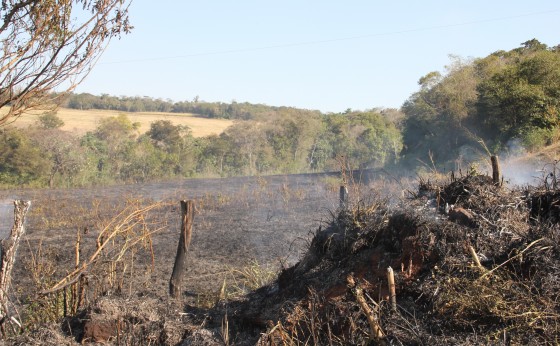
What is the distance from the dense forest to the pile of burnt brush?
558cm

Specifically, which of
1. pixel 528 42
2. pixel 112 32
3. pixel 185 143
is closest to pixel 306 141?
pixel 185 143

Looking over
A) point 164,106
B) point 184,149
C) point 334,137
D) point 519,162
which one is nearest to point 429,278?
point 519,162

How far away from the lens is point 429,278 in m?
5.83

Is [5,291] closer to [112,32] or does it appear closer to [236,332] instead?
[236,332]

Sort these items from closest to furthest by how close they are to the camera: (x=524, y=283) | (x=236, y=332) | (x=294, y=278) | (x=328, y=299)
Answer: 1. (x=524, y=283)
2. (x=328, y=299)
3. (x=236, y=332)
4. (x=294, y=278)

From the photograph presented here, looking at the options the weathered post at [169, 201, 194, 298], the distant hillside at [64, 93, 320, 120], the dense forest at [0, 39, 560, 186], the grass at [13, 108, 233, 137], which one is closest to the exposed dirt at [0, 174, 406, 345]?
the weathered post at [169, 201, 194, 298]

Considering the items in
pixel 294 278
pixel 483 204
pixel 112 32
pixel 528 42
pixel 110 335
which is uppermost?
pixel 528 42

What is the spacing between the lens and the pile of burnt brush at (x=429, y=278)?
17.1 ft

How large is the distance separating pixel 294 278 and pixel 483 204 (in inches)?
91.3

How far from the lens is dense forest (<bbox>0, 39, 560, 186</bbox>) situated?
23375 mm

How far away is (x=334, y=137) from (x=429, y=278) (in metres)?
41.1

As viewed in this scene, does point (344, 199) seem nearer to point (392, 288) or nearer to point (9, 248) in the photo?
point (392, 288)

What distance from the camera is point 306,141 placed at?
45.2 meters

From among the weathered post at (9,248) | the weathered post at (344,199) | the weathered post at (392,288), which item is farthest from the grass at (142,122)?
the weathered post at (392,288)
